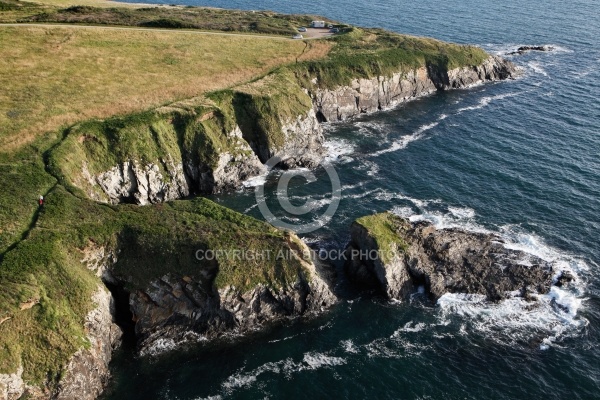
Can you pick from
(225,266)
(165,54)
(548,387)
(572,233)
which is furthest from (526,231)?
(165,54)

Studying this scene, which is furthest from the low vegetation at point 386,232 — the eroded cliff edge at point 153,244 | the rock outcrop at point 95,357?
the rock outcrop at point 95,357

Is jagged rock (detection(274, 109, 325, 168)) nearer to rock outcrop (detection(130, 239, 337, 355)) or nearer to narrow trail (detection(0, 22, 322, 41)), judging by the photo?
rock outcrop (detection(130, 239, 337, 355))

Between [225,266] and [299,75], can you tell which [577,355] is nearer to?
[225,266]

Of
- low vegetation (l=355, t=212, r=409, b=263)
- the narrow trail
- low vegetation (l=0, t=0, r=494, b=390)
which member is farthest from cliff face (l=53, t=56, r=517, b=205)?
low vegetation (l=355, t=212, r=409, b=263)

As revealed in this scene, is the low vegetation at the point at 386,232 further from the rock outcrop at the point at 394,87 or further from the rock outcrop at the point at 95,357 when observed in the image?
the rock outcrop at the point at 394,87

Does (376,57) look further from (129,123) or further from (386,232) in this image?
(386,232)

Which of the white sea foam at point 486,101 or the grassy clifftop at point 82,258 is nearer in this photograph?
the grassy clifftop at point 82,258

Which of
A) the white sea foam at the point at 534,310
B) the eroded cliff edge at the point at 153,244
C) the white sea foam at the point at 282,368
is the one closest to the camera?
the eroded cliff edge at the point at 153,244
